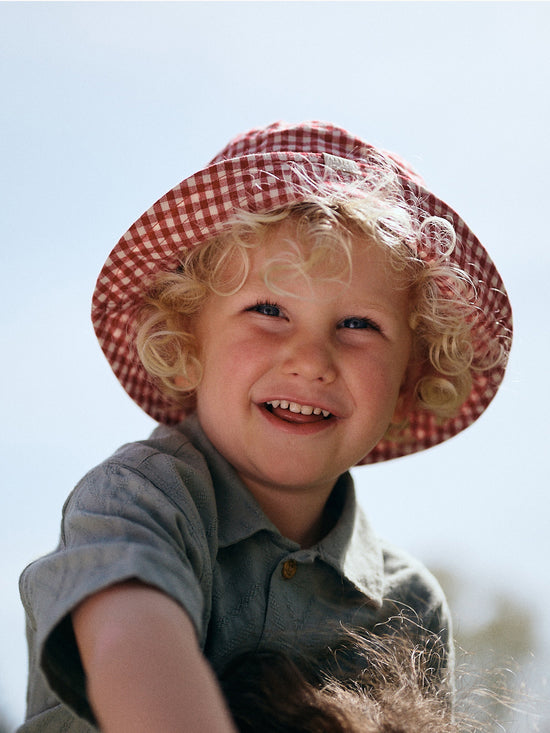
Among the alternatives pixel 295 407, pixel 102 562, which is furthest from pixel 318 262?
pixel 102 562

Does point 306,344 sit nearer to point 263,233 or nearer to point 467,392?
point 263,233

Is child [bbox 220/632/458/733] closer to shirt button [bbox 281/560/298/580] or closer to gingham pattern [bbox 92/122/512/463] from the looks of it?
shirt button [bbox 281/560/298/580]

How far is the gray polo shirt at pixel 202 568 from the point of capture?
1086 millimetres

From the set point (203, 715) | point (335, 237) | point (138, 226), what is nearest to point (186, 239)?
point (138, 226)

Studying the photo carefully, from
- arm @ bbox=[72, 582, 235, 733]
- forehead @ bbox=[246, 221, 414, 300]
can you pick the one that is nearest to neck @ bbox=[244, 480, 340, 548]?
forehead @ bbox=[246, 221, 414, 300]

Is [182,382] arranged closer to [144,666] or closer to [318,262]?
[318,262]

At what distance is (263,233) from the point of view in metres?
1.47

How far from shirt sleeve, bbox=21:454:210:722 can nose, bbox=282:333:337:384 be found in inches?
12.5

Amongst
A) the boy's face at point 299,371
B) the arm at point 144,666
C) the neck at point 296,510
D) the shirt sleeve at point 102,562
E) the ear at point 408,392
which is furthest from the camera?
the ear at point 408,392

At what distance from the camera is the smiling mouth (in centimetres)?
149

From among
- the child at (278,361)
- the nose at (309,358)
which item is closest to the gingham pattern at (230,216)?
the child at (278,361)

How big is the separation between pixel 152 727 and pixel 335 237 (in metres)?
0.83

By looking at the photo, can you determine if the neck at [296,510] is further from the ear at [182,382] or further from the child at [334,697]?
the child at [334,697]

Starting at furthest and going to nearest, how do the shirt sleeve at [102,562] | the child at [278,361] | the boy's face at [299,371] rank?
the boy's face at [299,371] < the child at [278,361] < the shirt sleeve at [102,562]
